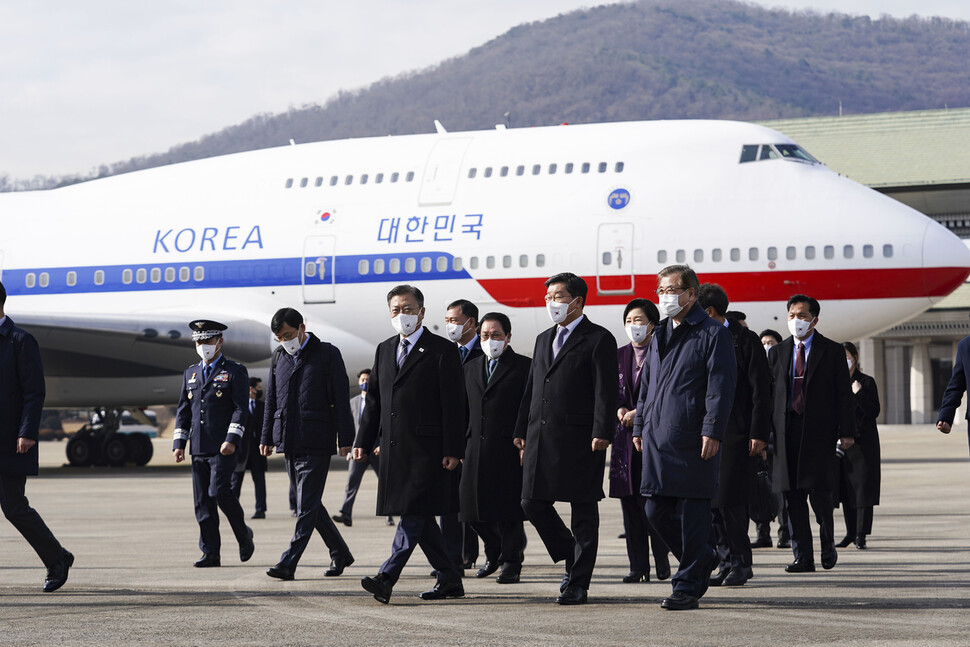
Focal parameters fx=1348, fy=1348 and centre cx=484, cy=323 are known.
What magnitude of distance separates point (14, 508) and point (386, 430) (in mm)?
2415

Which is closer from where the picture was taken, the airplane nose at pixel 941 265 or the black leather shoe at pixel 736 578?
the black leather shoe at pixel 736 578

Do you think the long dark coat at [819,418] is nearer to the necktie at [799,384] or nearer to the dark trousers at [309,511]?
the necktie at [799,384]

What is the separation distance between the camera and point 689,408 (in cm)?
791

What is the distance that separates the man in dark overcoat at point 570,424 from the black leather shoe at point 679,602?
2.02 feet

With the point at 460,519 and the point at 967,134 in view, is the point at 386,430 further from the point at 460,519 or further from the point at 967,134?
the point at 967,134

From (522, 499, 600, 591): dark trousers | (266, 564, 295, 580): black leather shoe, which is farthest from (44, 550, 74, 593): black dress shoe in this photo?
(522, 499, 600, 591): dark trousers

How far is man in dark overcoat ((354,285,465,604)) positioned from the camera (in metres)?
8.39

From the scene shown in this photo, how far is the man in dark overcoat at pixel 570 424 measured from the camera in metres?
8.29

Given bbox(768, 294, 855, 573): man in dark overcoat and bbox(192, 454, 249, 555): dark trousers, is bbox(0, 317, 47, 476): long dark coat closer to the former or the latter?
bbox(192, 454, 249, 555): dark trousers

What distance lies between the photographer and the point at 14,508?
8578mm

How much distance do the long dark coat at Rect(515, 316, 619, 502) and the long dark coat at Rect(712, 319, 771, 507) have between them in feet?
3.71

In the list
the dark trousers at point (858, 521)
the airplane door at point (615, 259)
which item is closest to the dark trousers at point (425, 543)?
the dark trousers at point (858, 521)

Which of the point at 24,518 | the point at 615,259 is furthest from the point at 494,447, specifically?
the point at 615,259

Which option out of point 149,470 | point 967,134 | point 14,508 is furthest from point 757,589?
point 967,134
